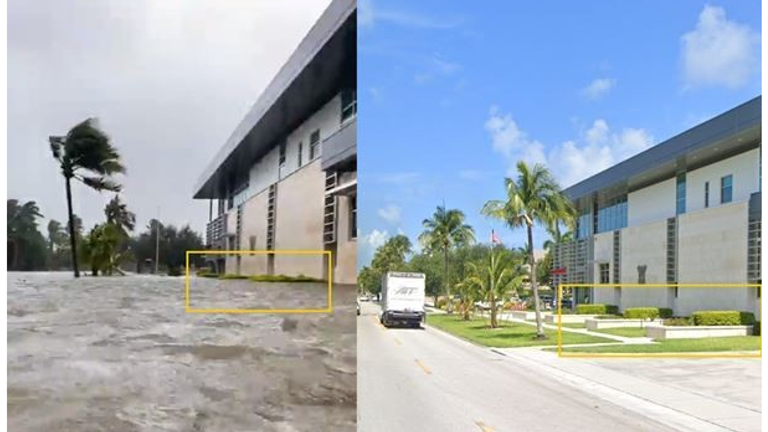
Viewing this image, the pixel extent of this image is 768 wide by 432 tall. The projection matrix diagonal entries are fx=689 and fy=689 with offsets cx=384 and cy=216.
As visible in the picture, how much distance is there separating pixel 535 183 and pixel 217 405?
221 inches

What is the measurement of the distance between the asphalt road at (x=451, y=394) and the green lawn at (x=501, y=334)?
0.67 feet

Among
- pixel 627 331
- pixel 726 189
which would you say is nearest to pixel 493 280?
pixel 627 331

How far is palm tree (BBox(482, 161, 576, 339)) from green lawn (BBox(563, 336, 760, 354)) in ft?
2.53

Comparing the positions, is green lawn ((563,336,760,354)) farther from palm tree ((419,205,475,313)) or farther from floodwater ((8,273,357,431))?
floodwater ((8,273,357,431))

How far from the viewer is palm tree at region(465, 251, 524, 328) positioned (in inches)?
227

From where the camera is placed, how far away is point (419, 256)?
3.25m

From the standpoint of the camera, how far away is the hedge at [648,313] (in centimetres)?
835

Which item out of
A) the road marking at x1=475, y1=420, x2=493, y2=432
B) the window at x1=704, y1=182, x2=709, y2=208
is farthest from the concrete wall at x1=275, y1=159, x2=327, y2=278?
the window at x1=704, y1=182, x2=709, y2=208

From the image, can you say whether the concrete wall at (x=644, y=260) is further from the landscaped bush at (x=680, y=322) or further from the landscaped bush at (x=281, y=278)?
the landscaped bush at (x=281, y=278)

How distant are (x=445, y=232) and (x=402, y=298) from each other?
95 centimetres

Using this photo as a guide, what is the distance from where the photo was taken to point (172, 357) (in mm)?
1862

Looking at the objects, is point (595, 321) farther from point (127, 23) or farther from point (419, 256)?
point (127, 23)

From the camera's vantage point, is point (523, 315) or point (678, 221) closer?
point (523, 315)

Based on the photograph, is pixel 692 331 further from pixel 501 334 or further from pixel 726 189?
pixel 501 334
